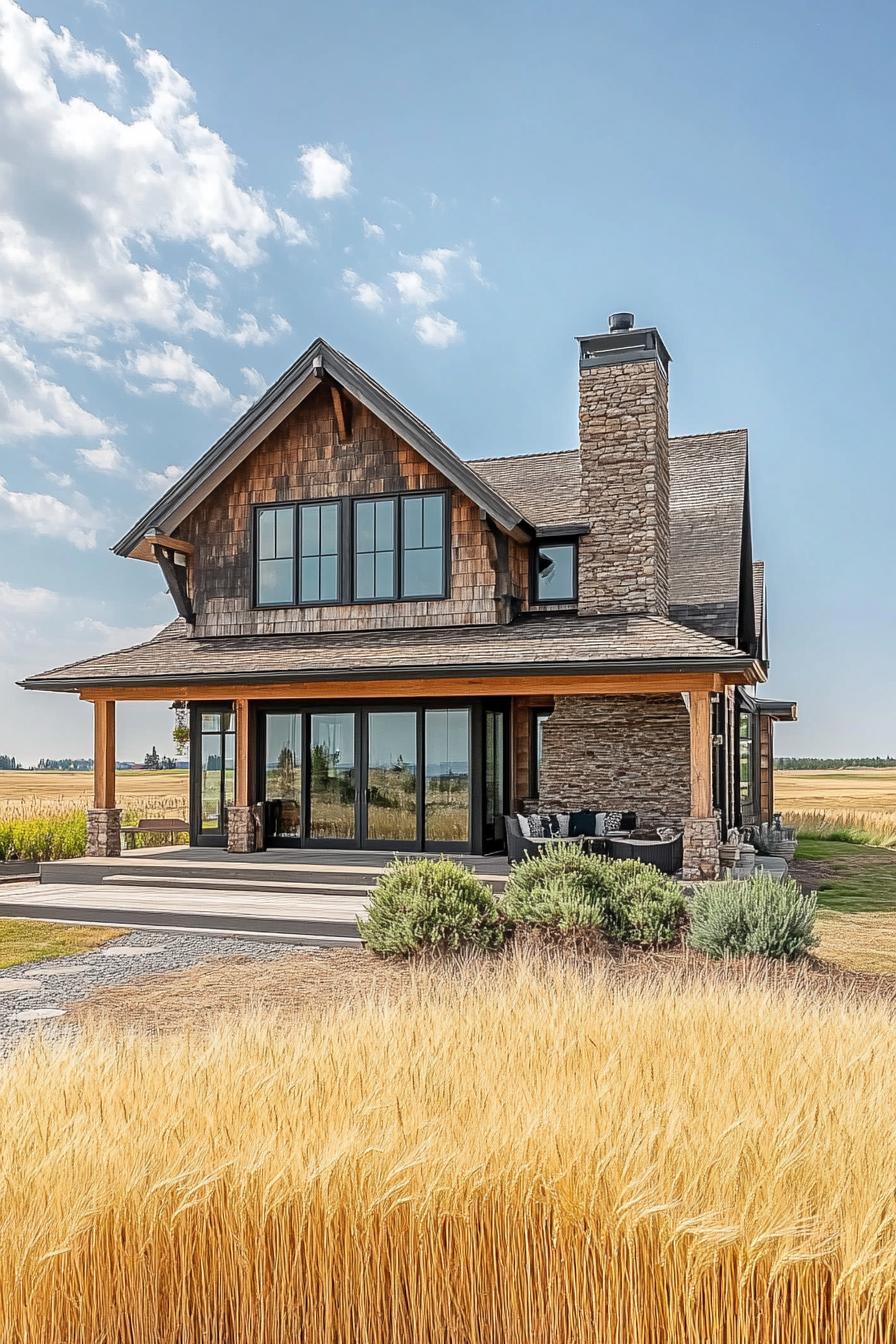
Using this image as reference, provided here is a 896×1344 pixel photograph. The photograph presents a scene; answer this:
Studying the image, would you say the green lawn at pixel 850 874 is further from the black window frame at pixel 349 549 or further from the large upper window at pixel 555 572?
the black window frame at pixel 349 549

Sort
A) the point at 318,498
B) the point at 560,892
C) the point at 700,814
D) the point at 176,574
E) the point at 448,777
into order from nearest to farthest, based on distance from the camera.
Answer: the point at 560,892, the point at 700,814, the point at 448,777, the point at 318,498, the point at 176,574

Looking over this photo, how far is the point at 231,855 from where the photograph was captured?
15250 millimetres

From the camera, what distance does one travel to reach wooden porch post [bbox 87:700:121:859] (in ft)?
50.0

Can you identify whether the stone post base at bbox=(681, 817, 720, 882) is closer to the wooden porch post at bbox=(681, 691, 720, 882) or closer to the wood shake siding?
the wooden porch post at bbox=(681, 691, 720, 882)

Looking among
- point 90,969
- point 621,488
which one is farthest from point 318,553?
point 90,969

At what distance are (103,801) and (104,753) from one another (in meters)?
0.69

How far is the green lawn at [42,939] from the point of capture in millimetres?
9555

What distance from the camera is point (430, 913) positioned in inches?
330

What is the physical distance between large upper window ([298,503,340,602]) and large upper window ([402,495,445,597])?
3.69ft

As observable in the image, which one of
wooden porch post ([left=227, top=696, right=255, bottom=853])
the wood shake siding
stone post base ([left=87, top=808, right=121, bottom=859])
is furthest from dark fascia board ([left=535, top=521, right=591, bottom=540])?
stone post base ([left=87, top=808, right=121, bottom=859])

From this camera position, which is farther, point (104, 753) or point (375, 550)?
point (375, 550)

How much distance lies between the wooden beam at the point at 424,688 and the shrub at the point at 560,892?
3982 mm

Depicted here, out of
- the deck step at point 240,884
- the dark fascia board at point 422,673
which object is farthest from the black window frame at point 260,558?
the deck step at point 240,884

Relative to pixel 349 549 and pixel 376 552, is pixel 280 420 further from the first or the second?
pixel 376 552
